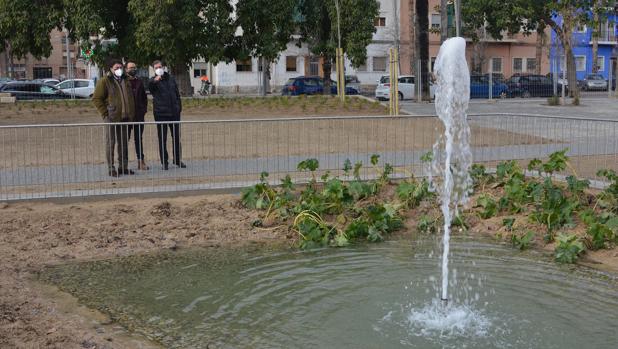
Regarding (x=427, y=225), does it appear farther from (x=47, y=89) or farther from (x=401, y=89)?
(x=401, y=89)

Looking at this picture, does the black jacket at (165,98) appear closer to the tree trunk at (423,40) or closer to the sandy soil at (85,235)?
the sandy soil at (85,235)

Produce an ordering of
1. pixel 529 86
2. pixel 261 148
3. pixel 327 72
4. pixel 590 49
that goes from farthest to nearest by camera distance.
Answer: pixel 590 49
pixel 327 72
pixel 529 86
pixel 261 148

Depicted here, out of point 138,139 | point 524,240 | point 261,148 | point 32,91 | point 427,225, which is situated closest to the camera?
point 524,240

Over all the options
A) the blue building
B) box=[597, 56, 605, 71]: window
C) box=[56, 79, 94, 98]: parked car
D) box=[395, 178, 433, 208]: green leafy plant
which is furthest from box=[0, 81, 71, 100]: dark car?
box=[597, 56, 605, 71]: window

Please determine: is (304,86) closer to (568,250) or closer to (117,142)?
(117,142)

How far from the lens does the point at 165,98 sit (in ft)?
46.5

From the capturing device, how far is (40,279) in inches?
305

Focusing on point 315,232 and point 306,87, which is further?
point 306,87

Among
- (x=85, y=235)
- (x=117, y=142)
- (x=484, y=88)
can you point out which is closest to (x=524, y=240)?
(x=85, y=235)

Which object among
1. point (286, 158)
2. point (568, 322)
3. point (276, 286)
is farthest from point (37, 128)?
point (568, 322)

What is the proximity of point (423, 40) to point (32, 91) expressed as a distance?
19.4m

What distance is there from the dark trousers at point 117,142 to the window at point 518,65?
63.2 m

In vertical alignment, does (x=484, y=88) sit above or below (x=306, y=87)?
below

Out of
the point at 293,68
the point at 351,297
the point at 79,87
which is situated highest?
the point at 293,68
